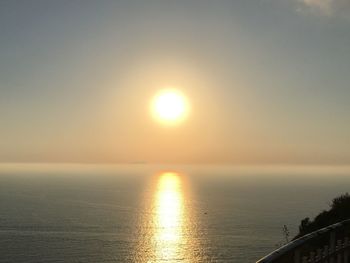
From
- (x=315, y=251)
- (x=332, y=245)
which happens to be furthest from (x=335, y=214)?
(x=315, y=251)

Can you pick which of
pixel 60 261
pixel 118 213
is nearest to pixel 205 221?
pixel 118 213

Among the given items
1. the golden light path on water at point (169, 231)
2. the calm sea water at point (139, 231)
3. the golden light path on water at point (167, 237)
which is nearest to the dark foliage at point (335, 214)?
the calm sea water at point (139, 231)

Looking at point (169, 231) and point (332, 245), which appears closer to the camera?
point (332, 245)

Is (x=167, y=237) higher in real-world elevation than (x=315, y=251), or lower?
higher

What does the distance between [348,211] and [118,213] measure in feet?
489

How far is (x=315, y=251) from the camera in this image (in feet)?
18.9

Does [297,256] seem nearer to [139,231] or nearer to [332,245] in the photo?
[332,245]

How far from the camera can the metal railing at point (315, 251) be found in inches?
184

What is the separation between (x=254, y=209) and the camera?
17600 cm

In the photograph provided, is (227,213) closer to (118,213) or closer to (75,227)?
(118,213)

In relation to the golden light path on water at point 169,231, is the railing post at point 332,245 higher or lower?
lower

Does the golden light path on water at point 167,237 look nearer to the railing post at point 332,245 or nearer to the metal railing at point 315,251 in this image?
the metal railing at point 315,251

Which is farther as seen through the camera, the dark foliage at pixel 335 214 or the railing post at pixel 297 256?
the dark foliage at pixel 335 214

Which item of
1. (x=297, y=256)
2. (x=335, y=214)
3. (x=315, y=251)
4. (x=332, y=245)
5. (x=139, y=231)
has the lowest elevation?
(x=297, y=256)
